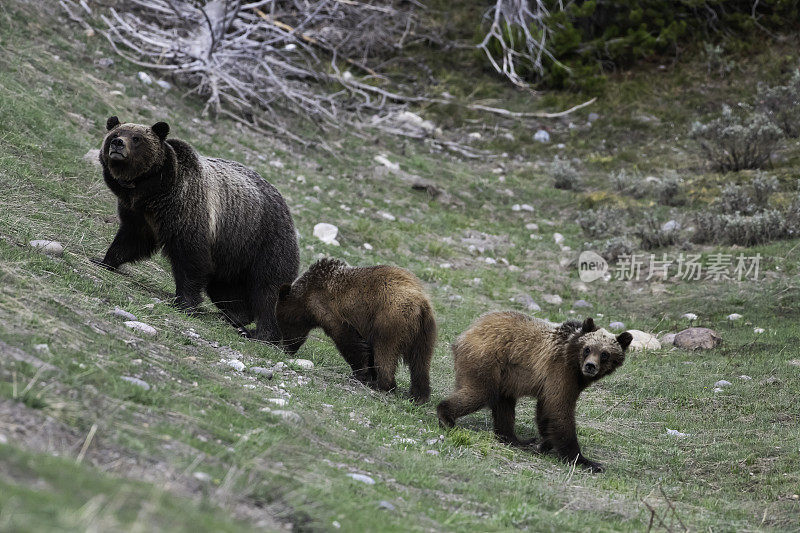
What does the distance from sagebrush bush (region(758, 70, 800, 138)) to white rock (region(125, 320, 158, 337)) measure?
1487cm

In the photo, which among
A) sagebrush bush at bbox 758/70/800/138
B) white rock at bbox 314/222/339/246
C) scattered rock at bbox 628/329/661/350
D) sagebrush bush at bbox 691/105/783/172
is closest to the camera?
scattered rock at bbox 628/329/661/350

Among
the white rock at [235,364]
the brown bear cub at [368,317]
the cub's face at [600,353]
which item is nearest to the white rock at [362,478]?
the white rock at [235,364]

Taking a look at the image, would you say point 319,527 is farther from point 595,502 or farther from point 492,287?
point 492,287

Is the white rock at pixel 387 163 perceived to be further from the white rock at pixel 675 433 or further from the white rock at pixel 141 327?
the white rock at pixel 141 327

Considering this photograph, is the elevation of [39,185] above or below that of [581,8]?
below

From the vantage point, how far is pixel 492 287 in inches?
504

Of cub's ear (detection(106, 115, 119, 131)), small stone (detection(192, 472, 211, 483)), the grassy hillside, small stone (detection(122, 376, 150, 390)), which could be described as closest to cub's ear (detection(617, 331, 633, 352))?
the grassy hillside

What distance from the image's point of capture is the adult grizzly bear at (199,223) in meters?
7.89

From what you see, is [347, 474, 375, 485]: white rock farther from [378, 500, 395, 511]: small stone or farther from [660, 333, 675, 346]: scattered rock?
[660, 333, 675, 346]: scattered rock

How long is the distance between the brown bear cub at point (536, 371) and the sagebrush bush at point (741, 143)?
10.4 meters

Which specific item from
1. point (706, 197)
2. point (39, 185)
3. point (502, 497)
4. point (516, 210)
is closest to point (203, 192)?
point (39, 185)

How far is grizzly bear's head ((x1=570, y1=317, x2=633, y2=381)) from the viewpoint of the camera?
6.90m

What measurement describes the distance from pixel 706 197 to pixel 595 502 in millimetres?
10873

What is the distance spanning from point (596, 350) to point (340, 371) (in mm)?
2584
